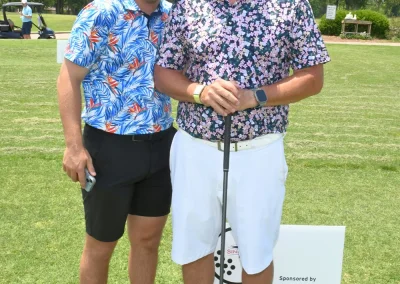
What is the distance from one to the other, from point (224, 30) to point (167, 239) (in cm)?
202

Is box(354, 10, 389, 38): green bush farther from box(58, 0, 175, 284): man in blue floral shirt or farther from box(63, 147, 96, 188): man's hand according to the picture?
box(63, 147, 96, 188): man's hand

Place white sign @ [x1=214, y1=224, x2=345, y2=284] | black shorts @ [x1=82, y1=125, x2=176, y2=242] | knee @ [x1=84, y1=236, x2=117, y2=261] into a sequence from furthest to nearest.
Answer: white sign @ [x1=214, y1=224, x2=345, y2=284]
knee @ [x1=84, y1=236, x2=117, y2=261]
black shorts @ [x1=82, y1=125, x2=176, y2=242]

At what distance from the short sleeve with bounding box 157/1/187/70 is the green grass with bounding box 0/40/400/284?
148 cm

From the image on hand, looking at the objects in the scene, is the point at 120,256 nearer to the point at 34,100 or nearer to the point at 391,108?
the point at 34,100

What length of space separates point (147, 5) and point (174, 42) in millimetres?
229

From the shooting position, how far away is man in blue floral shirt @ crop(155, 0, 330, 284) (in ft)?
6.75

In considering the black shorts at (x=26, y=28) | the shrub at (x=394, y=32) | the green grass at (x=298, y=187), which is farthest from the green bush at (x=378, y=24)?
the green grass at (x=298, y=187)

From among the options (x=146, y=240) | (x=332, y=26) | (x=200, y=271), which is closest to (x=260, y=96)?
(x=200, y=271)

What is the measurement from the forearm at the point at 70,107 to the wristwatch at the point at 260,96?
0.72 m

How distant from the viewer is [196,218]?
227cm

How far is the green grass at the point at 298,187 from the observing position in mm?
3414

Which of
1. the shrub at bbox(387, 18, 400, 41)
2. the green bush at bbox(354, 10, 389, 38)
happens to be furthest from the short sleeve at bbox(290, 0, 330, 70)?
the green bush at bbox(354, 10, 389, 38)

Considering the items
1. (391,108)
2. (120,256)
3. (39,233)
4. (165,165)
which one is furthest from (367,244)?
(391,108)

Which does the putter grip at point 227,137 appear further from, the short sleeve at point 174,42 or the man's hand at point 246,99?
the short sleeve at point 174,42
